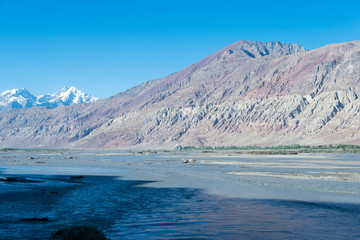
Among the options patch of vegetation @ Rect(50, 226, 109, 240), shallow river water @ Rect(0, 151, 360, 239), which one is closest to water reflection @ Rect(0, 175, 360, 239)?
shallow river water @ Rect(0, 151, 360, 239)

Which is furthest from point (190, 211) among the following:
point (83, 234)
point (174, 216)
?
point (83, 234)

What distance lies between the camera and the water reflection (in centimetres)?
1375

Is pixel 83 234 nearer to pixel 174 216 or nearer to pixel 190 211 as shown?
pixel 174 216

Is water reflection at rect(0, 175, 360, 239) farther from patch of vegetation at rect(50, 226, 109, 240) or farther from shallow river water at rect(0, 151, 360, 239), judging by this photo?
patch of vegetation at rect(50, 226, 109, 240)

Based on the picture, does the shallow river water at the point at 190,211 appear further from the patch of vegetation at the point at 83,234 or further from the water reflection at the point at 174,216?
the patch of vegetation at the point at 83,234

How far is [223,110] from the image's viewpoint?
19862 centimetres

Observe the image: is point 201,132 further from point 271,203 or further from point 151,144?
point 271,203

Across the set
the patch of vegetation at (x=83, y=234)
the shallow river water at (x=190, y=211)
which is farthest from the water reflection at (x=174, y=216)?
the patch of vegetation at (x=83, y=234)

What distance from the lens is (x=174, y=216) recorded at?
55.4ft

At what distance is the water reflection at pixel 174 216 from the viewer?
13.8 m

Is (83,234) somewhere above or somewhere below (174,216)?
above

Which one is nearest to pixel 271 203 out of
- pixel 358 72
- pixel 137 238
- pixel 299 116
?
pixel 137 238

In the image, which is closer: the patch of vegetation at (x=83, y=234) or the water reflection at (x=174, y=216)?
the patch of vegetation at (x=83, y=234)

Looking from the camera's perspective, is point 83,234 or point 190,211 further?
point 190,211
